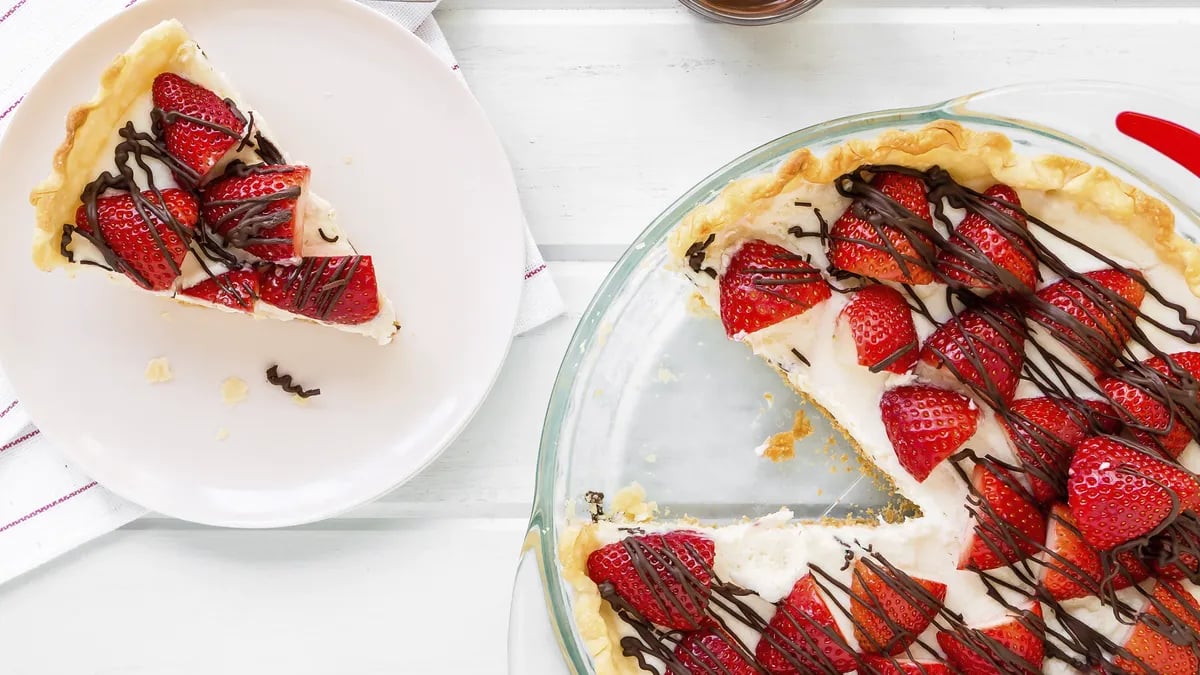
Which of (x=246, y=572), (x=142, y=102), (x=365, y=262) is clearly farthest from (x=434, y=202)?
(x=246, y=572)

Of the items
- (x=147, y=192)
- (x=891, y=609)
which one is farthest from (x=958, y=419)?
(x=147, y=192)

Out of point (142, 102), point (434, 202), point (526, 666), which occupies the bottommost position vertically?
point (526, 666)

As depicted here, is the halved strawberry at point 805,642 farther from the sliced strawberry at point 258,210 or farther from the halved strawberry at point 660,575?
the sliced strawberry at point 258,210

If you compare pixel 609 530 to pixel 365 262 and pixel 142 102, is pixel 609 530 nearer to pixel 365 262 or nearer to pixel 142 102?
pixel 365 262

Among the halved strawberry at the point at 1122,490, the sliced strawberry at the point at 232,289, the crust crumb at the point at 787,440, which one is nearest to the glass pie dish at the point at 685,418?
the crust crumb at the point at 787,440

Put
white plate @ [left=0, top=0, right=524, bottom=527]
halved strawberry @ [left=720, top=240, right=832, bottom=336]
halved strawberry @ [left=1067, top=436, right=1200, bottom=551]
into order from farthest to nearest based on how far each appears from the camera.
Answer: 1. white plate @ [left=0, top=0, right=524, bottom=527]
2. halved strawberry @ [left=720, top=240, right=832, bottom=336]
3. halved strawberry @ [left=1067, top=436, right=1200, bottom=551]

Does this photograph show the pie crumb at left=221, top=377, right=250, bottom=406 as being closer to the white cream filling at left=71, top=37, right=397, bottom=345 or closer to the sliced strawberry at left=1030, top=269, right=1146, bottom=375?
the white cream filling at left=71, top=37, right=397, bottom=345

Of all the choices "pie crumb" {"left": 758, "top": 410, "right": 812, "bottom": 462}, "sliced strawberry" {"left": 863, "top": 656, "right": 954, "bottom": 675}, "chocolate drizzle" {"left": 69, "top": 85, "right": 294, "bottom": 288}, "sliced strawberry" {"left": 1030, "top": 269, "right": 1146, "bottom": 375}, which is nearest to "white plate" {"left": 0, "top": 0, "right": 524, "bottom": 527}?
"chocolate drizzle" {"left": 69, "top": 85, "right": 294, "bottom": 288}
